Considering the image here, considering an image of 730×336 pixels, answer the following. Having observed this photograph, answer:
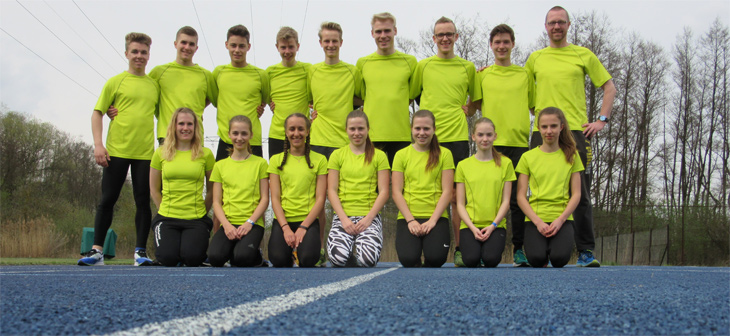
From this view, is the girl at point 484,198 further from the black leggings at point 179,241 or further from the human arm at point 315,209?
the black leggings at point 179,241

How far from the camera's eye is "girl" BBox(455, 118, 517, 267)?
5441 millimetres

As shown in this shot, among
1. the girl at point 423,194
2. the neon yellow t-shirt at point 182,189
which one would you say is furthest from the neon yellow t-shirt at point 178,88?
the girl at point 423,194

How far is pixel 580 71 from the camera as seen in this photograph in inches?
234

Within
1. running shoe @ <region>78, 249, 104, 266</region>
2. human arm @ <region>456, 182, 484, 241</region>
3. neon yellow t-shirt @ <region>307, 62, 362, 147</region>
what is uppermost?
neon yellow t-shirt @ <region>307, 62, 362, 147</region>

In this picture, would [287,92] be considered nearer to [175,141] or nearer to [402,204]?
[175,141]

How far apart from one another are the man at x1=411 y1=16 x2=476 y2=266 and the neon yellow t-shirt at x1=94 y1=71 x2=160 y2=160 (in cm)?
283

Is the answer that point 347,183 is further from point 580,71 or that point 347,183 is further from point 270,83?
point 580,71

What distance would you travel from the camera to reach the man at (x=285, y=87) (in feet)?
20.4

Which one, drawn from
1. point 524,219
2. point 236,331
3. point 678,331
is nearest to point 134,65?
point 524,219

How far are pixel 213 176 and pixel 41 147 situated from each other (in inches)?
1146

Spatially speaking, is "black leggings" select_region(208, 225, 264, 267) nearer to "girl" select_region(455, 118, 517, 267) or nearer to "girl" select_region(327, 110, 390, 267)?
"girl" select_region(327, 110, 390, 267)

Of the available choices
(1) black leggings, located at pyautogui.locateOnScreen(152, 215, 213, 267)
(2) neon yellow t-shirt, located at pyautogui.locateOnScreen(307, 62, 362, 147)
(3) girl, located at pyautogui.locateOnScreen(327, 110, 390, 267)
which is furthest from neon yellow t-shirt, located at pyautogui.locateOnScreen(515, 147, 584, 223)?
(1) black leggings, located at pyautogui.locateOnScreen(152, 215, 213, 267)

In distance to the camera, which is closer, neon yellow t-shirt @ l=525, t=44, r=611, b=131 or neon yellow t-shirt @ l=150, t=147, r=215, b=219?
neon yellow t-shirt @ l=150, t=147, r=215, b=219

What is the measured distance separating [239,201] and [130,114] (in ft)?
5.11
